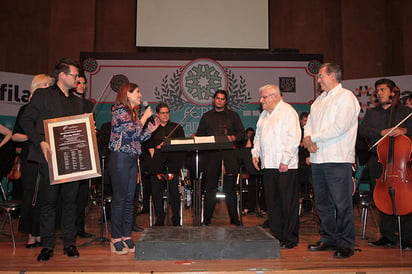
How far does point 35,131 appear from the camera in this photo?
3.26m

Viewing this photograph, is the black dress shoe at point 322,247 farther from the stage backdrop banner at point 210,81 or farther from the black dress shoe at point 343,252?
the stage backdrop banner at point 210,81

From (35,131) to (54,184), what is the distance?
464 mm

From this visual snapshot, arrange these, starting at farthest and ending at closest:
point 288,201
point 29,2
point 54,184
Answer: point 29,2
point 288,201
point 54,184

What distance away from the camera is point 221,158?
199 inches

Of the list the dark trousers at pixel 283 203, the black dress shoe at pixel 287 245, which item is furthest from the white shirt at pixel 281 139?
the black dress shoe at pixel 287 245

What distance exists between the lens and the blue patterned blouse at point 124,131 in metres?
3.48

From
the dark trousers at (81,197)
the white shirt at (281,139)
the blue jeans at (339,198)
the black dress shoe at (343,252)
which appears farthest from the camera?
the dark trousers at (81,197)

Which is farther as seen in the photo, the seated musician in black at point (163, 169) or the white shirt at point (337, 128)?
the seated musician in black at point (163, 169)

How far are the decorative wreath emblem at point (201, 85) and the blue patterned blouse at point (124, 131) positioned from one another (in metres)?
5.87

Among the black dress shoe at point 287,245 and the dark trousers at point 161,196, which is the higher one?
the dark trousers at point 161,196

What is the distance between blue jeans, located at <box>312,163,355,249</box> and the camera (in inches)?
134

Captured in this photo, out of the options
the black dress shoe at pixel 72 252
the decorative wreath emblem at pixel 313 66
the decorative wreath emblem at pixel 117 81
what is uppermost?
the decorative wreath emblem at pixel 313 66

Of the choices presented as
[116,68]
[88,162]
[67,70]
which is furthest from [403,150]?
[116,68]

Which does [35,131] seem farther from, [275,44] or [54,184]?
[275,44]
